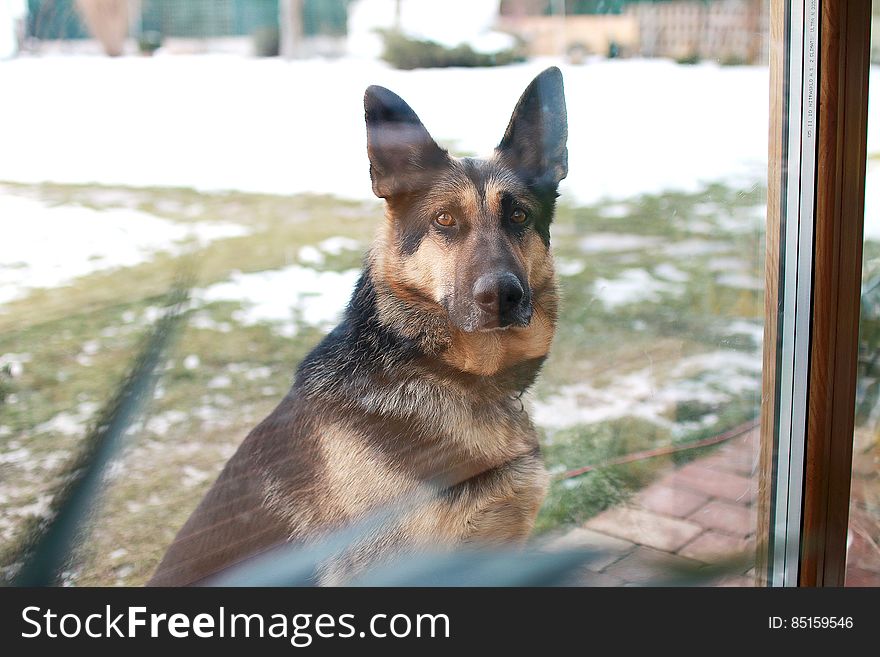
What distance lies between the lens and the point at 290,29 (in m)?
1.59

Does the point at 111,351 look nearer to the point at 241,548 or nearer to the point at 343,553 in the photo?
the point at 241,548

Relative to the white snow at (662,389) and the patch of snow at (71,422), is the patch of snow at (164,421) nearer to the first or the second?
the patch of snow at (71,422)

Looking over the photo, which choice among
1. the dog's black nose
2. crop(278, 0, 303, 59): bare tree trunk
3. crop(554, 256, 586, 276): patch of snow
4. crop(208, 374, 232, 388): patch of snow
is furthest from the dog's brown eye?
crop(208, 374, 232, 388): patch of snow

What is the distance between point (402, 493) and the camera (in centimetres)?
170

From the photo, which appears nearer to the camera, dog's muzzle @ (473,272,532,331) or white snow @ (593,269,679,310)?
dog's muzzle @ (473,272,532,331)

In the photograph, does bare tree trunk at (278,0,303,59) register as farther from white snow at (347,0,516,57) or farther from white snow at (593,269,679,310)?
white snow at (593,269,679,310)

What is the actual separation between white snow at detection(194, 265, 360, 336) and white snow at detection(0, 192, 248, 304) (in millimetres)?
162

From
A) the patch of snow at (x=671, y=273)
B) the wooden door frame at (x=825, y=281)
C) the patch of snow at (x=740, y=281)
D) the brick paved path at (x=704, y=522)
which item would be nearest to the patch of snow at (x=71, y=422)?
the brick paved path at (x=704, y=522)

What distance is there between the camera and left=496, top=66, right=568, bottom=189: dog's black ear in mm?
1692

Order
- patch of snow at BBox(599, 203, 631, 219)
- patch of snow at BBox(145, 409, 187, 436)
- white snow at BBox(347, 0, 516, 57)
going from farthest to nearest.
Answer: patch of snow at BBox(599, 203, 631, 219) < white snow at BBox(347, 0, 516, 57) < patch of snow at BBox(145, 409, 187, 436)

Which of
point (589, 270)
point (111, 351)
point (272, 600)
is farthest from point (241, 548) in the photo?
point (589, 270)

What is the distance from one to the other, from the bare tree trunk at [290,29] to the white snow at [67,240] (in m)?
0.42

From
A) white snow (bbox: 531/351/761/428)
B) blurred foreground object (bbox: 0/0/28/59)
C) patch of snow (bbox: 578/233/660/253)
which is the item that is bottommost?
white snow (bbox: 531/351/761/428)

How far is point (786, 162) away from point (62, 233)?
183cm
